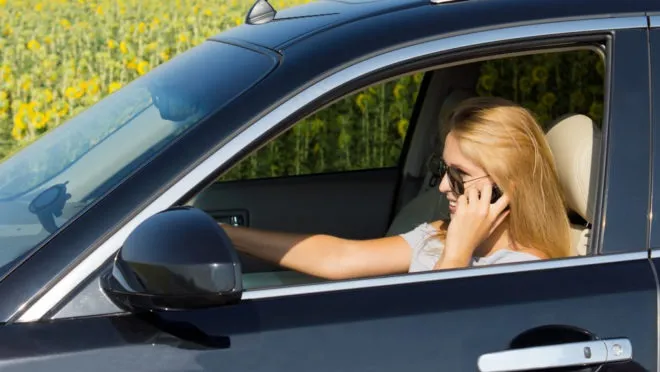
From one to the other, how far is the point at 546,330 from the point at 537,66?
2.59 meters

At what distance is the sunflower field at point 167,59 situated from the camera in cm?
482

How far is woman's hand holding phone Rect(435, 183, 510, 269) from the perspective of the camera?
2861 millimetres

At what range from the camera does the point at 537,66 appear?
4922 mm

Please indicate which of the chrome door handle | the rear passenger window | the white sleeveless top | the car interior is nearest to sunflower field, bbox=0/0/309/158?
the rear passenger window

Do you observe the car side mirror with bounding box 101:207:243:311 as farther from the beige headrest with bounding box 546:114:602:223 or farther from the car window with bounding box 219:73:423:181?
the car window with bounding box 219:73:423:181

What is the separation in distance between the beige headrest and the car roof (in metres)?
0.39

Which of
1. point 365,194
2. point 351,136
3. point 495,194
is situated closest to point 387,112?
point 351,136

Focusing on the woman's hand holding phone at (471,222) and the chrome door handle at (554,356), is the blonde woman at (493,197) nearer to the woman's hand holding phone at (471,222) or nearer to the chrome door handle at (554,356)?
the woman's hand holding phone at (471,222)

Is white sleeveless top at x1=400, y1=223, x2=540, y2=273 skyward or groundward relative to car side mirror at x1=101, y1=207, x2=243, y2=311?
groundward

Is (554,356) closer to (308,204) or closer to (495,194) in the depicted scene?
(495,194)

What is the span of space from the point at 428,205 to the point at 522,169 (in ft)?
3.23

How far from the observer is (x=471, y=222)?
9.53 ft

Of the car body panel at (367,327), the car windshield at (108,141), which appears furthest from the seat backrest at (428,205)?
the car body panel at (367,327)

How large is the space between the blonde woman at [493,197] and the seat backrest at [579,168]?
51 millimetres
